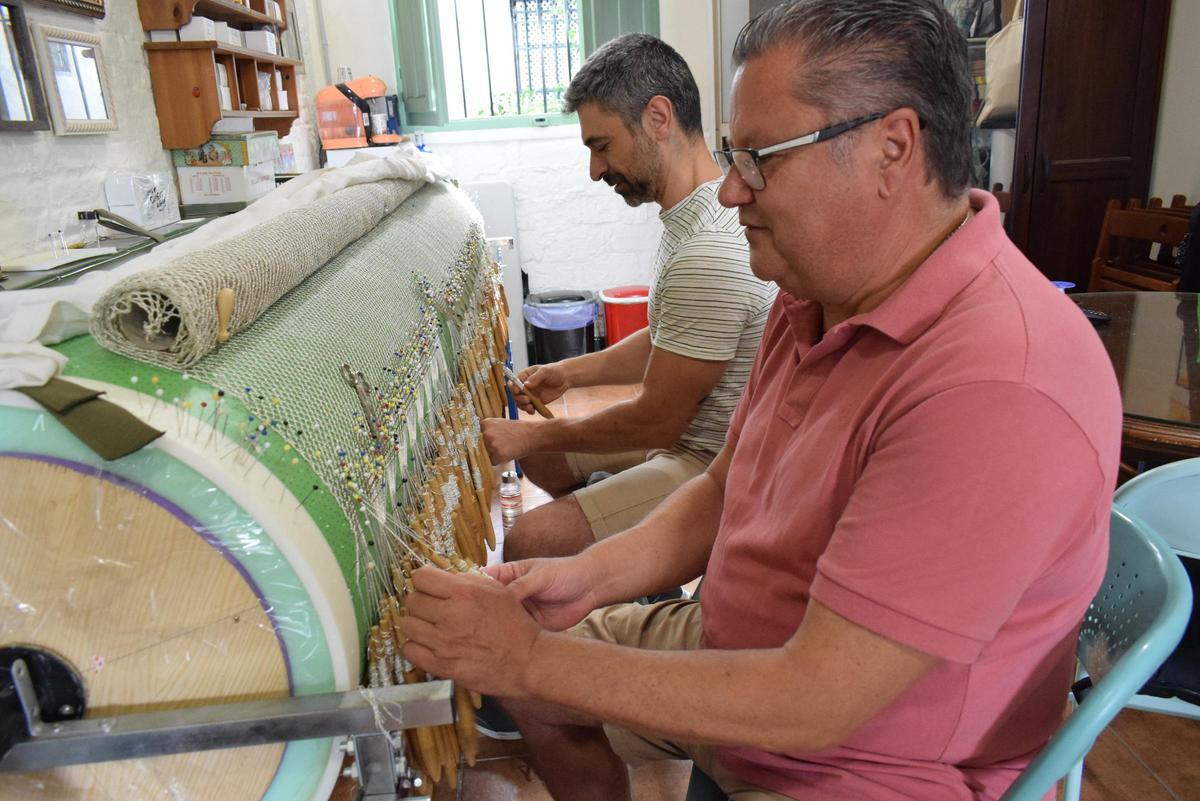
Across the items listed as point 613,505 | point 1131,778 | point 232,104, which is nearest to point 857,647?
point 613,505

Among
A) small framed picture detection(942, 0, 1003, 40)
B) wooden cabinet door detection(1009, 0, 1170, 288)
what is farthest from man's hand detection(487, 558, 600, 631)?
small framed picture detection(942, 0, 1003, 40)

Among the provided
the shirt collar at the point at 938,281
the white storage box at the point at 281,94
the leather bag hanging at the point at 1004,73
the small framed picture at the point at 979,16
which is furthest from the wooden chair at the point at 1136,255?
the white storage box at the point at 281,94

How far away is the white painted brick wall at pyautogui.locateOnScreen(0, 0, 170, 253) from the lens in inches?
73.6

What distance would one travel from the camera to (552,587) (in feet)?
3.63

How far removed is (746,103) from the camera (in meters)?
0.90

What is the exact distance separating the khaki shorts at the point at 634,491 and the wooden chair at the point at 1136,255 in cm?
204

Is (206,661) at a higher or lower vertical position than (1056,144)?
lower

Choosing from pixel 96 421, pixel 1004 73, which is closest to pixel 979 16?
pixel 1004 73

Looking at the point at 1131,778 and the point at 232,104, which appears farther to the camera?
the point at 232,104

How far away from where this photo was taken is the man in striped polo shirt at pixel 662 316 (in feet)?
5.34

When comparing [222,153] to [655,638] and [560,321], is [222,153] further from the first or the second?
[560,321]

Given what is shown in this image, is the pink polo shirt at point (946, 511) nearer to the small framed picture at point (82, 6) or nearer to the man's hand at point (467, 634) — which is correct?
the man's hand at point (467, 634)

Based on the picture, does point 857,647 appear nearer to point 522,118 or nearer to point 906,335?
point 906,335

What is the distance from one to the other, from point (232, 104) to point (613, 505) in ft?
6.47
